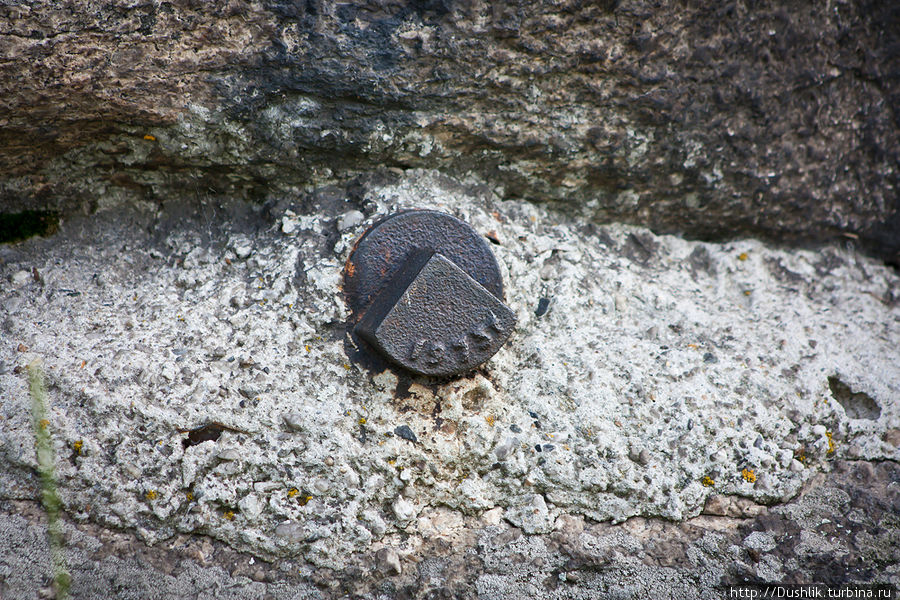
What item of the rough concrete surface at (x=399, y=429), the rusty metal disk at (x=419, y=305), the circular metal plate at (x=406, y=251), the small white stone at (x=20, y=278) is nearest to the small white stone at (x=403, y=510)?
the rough concrete surface at (x=399, y=429)

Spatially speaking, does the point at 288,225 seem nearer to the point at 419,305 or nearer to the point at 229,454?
the point at 419,305

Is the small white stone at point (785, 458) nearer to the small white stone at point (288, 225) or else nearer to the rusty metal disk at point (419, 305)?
the rusty metal disk at point (419, 305)

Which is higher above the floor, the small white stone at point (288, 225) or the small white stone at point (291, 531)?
the small white stone at point (288, 225)

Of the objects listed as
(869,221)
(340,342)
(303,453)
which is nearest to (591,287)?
(340,342)

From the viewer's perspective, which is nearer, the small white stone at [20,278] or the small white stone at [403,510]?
the small white stone at [403,510]

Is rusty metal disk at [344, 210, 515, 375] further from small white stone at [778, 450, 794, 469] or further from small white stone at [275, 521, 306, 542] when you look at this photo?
small white stone at [778, 450, 794, 469]

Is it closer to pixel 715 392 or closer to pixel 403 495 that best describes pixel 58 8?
pixel 403 495

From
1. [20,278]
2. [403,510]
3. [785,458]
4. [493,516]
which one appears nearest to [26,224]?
[20,278]

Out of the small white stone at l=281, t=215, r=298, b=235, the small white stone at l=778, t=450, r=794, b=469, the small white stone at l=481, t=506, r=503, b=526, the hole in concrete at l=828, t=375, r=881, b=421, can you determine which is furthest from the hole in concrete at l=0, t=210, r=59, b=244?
the hole in concrete at l=828, t=375, r=881, b=421
